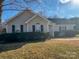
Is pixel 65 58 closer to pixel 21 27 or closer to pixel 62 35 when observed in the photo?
pixel 21 27

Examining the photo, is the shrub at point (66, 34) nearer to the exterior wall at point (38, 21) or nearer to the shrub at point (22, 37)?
the exterior wall at point (38, 21)

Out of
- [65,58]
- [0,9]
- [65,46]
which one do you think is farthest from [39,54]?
[0,9]

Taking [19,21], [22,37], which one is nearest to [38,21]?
[19,21]

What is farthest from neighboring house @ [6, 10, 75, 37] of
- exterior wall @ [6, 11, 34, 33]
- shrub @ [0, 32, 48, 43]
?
shrub @ [0, 32, 48, 43]

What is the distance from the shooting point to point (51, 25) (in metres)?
46.2

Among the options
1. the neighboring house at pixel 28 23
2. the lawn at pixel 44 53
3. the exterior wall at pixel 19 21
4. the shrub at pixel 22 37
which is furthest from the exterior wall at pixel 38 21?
the lawn at pixel 44 53

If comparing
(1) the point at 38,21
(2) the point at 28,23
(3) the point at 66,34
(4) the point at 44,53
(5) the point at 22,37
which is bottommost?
(4) the point at 44,53

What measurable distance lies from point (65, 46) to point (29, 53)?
525cm

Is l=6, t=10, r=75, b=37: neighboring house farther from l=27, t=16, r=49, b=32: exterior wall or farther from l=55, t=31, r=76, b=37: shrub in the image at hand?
l=55, t=31, r=76, b=37: shrub

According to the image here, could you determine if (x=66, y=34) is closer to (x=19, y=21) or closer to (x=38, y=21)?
(x=38, y=21)

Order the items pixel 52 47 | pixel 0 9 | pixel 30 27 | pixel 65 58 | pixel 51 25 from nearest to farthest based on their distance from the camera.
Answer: pixel 65 58, pixel 52 47, pixel 0 9, pixel 30 27, pixel 51 25

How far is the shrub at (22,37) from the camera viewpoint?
36.6m

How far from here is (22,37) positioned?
36.9 meters

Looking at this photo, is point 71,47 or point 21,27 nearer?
point 71,47
